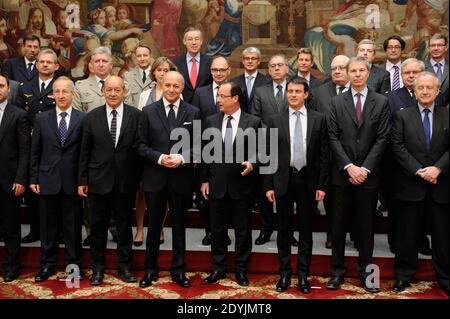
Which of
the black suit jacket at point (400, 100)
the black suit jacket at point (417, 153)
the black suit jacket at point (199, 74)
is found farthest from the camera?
the black suit jacket at point (199, 74)

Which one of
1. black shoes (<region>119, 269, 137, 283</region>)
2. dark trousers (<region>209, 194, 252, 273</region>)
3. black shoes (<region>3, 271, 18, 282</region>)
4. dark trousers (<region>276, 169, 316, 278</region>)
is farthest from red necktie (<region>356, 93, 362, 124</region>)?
black shoes (<region>3, 271, 18, 282</region>)

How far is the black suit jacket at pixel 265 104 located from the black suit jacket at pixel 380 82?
1.07 meters

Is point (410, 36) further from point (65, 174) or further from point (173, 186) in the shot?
point (65, 174)

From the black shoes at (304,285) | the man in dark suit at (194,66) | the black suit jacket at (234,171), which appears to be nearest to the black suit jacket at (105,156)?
the black suit jacket at (234,171)

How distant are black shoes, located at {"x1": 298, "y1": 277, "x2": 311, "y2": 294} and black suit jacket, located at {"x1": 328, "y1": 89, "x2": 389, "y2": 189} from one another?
35.3 inches

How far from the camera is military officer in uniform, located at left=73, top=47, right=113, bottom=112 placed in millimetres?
6012

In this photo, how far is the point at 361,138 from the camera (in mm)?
5184

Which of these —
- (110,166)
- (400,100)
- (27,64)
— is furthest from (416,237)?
(27,64)

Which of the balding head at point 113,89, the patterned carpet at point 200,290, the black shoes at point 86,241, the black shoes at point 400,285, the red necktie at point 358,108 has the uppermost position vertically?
the balding head at point 113,89

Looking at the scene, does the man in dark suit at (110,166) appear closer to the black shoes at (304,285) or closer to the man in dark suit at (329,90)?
the black shoes at (304,285)

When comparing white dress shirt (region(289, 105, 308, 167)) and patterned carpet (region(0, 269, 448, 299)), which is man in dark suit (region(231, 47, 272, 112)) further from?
patterned carpet (region(0, 269, 448, 299))

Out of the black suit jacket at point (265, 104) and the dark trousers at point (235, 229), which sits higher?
the black suit jacket at point (265, 104)

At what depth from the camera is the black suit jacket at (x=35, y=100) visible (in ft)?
20.2

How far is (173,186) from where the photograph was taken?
17.5 feet
